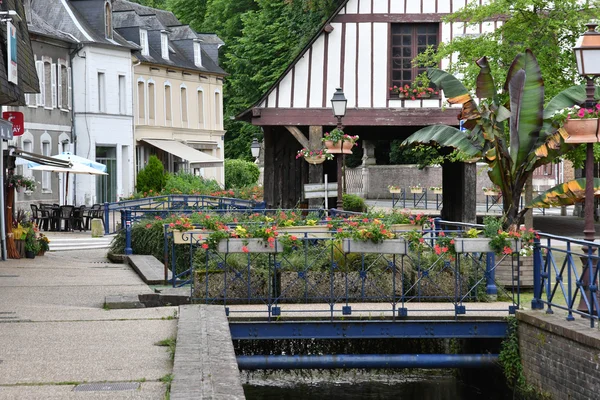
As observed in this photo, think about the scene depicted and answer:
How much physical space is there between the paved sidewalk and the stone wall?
3907 mm

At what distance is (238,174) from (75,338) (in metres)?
45.5

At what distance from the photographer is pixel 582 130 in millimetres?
12812

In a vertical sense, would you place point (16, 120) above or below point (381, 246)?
above

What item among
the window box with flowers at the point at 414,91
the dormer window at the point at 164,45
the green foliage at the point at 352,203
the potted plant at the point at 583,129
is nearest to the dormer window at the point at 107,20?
the dormer window at the point at 164,45

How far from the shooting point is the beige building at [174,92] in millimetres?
48969

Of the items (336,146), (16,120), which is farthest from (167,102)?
(336,146)

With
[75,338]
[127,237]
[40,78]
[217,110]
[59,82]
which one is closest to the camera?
[75,338]

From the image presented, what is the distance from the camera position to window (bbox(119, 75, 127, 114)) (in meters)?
46.6

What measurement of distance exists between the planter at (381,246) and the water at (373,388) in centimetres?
209

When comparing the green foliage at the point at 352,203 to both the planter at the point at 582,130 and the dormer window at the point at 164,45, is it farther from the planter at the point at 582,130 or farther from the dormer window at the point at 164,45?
the planter at the point at 582,130

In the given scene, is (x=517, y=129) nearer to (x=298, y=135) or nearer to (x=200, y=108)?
(x=298, y=135)

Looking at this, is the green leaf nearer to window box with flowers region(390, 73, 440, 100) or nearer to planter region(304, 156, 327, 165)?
planter region(304, 156, 327, 165)

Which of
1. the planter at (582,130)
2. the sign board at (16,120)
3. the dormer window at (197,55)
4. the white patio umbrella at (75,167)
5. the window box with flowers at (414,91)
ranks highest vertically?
the dormer window at (197,55)

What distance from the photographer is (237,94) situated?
2340 inches
